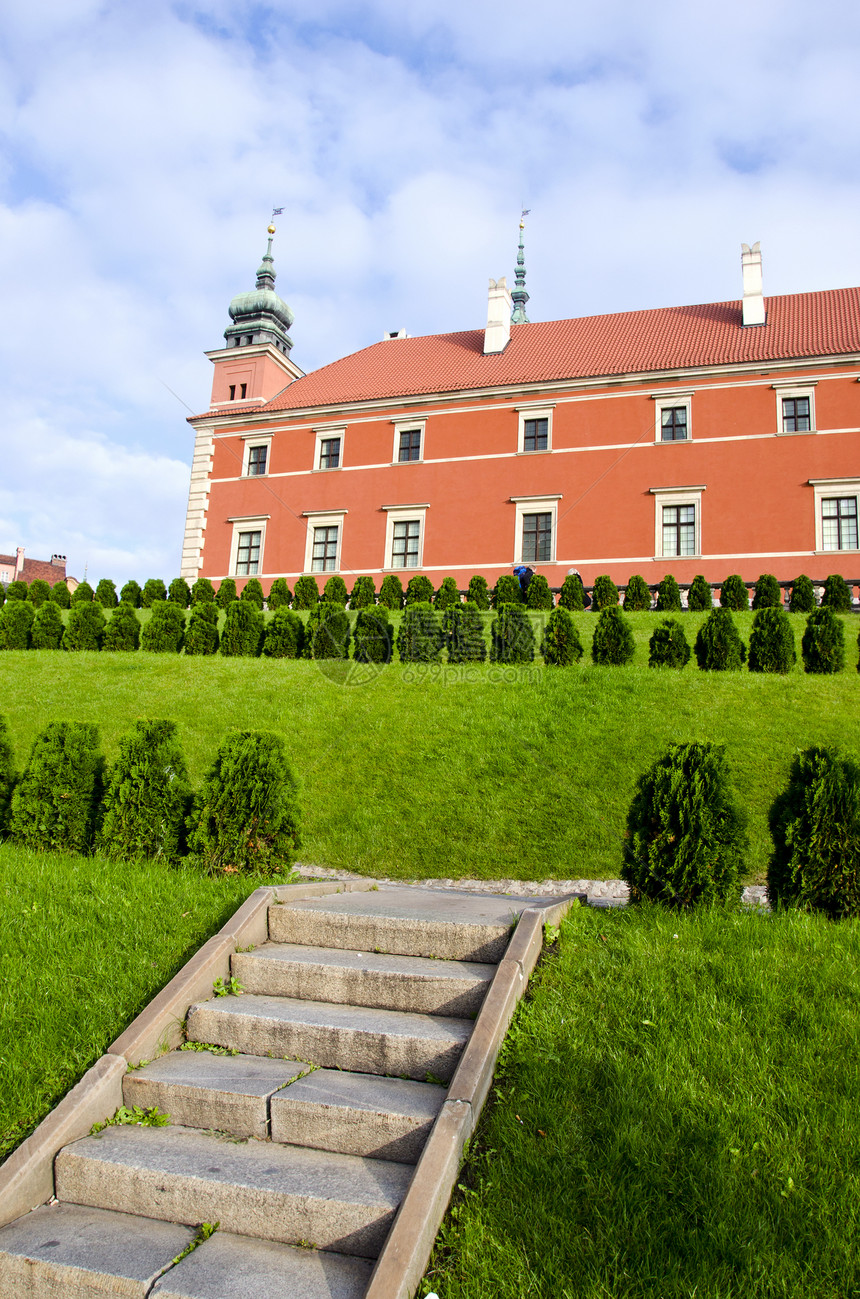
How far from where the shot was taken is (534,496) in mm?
27531

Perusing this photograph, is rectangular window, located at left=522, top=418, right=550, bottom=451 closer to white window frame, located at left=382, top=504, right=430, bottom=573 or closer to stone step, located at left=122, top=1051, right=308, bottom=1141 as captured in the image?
white window frame, located at left=382, top=504, right=430, bottom=573

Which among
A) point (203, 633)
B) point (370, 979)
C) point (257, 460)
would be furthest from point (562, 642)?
point (257, 460)

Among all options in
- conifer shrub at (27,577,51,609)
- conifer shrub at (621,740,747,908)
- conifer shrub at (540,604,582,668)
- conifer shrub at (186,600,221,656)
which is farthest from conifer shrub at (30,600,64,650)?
conifer shrub at (621,740,747,908)

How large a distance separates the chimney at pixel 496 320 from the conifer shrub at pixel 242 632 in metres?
18.9

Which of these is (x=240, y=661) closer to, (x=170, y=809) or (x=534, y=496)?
(x=170, y=809)

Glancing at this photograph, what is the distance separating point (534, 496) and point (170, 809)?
884 inches

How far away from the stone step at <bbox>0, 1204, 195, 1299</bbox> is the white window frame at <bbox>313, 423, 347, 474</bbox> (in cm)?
2880

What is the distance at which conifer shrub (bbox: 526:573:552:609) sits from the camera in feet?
65.8

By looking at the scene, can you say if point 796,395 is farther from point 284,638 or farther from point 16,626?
point 16,626

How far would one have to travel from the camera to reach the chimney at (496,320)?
1227 inches

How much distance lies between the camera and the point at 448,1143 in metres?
3.32

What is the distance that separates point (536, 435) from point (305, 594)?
10.5 m

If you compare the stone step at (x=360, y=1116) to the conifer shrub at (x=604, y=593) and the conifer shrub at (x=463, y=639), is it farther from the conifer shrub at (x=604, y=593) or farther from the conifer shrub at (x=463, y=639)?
the conifer shrub at (x=604, y=593)

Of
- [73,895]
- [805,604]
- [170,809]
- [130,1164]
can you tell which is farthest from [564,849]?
[805,604]
